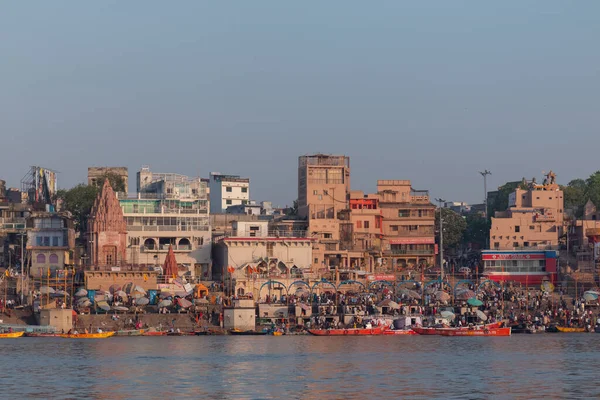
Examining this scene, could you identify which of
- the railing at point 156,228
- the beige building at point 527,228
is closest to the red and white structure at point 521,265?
the beige building at point 527,228

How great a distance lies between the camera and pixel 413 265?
12506 cm

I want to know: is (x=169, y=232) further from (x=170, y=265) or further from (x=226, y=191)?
(x=226, y=191)

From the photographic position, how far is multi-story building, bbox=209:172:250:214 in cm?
14450

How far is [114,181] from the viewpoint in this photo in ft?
419

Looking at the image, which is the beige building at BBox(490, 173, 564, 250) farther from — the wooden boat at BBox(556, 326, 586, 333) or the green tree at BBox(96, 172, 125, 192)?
the green tree at BBox(96, 172, 125, 192)

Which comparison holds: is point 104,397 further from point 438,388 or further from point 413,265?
point 413,265

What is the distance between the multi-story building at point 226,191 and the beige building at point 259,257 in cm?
2676

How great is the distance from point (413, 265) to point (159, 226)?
2692 cm

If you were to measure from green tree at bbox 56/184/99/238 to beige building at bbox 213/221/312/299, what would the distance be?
1522 cm

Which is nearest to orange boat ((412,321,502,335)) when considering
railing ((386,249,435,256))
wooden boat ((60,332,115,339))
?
wooden boat ((60,332,115,339))

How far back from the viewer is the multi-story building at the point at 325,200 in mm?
119875

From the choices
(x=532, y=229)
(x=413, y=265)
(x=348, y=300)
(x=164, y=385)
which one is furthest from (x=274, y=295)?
(x=164, y=385)

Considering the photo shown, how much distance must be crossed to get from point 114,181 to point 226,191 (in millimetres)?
20355

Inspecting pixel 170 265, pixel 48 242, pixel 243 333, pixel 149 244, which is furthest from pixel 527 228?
pixel 48 242
